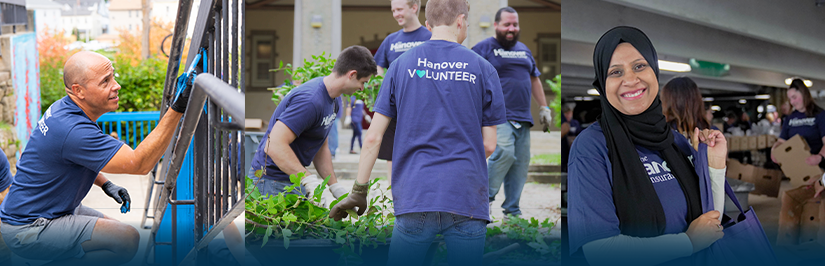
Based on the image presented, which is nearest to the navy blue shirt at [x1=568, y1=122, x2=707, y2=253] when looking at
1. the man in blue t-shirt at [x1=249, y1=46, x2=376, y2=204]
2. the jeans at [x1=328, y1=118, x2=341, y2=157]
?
the man in blue t-shirt at [x1=249, y1=46, x2=376, y2=204]

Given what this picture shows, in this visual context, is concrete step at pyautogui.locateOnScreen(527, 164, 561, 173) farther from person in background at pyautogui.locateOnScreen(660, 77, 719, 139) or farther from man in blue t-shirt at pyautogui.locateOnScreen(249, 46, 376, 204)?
man in blue t-shirt at pyautogui.locateOnScreen(249, 46, 376, 204)

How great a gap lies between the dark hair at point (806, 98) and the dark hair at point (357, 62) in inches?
88.8

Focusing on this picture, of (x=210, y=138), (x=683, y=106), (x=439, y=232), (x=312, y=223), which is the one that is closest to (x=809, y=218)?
(x=683, y=106)

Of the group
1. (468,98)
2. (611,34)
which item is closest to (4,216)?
(468,98)

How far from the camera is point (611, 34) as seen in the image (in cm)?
230

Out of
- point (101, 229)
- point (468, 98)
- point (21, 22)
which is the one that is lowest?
point (101, 229)

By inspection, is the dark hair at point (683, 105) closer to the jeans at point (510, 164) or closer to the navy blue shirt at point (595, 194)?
the navy blue shirt at point (595, 194)

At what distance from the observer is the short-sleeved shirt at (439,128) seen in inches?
88.0

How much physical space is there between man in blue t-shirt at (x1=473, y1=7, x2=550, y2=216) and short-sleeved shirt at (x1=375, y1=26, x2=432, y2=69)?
0.48 meters

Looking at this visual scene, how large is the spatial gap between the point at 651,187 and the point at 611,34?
1.92 feet

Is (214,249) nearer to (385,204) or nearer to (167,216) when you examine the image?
(385,204)

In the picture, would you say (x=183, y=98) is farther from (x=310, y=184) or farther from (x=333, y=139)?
(x=333, y=139)

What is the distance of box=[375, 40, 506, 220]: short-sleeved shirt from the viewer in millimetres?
2234

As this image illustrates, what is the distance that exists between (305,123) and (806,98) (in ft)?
8.71
